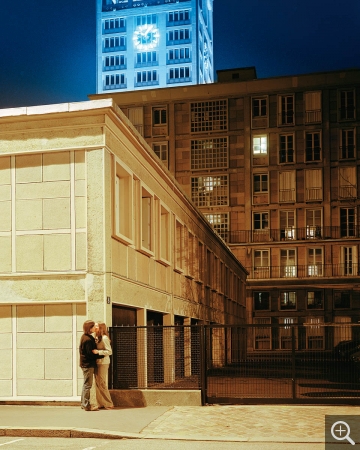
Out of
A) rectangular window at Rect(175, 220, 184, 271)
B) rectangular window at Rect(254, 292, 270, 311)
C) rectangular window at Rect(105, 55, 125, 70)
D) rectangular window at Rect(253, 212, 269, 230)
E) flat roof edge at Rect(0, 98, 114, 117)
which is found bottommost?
rectangular window at Rect(254, 292, 270, 311)

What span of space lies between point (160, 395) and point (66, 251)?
3.68 meters

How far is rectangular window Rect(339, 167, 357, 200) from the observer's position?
200 feet

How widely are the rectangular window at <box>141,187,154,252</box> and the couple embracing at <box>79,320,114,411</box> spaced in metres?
5.00

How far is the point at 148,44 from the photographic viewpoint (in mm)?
133500

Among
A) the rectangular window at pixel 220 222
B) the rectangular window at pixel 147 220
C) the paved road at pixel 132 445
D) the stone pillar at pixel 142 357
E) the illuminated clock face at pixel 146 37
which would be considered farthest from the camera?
the illuminated clock face at pixel 146 37

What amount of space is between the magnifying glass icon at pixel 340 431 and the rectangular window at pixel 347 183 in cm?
5052

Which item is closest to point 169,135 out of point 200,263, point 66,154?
point 200,263

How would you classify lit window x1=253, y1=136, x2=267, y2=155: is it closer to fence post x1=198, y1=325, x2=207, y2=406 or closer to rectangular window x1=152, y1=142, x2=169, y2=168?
rectangular window x1=152, y1=142, x2=169, y2=168

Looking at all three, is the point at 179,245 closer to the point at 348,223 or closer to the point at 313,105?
the point at 348,223

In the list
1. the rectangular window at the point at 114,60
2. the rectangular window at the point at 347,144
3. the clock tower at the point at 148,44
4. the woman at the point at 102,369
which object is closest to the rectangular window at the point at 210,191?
the rectangular window at the point at 347,144

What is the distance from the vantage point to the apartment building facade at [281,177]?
6131 cm

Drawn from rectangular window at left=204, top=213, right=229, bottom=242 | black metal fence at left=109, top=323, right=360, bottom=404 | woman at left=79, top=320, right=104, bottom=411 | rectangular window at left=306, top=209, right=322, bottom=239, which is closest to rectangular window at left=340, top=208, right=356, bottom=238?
rectangular window at left=306, top=209, right=322, bottom=239

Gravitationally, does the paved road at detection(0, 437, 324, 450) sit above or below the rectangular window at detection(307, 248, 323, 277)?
below

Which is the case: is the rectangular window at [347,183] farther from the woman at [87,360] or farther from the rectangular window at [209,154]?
the woman at [87,360]
